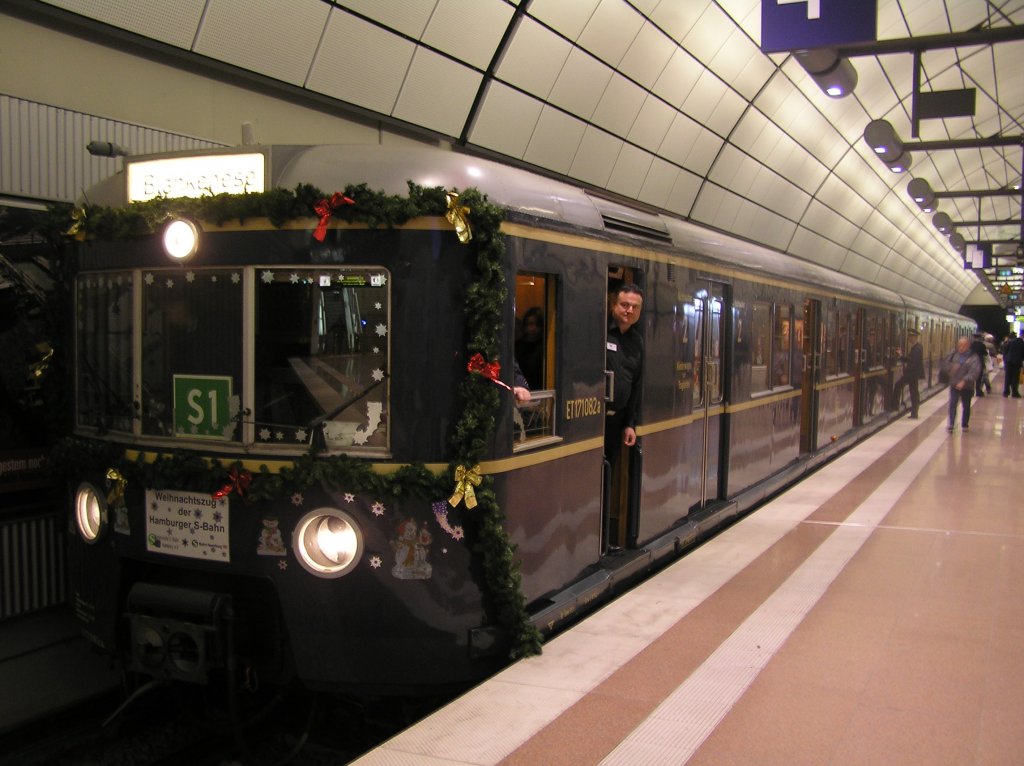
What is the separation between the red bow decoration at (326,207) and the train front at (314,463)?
0.03 feet

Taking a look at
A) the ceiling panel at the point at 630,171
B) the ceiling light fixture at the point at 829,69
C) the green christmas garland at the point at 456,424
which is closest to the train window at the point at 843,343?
the ceiling light fixture at the point at 829,69

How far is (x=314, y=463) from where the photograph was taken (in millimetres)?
4242

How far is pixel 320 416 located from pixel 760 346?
596 cm

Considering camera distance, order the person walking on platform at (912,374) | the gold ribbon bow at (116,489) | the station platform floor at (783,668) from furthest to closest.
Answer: the person walking on platform at (912,374) < the gold ribbon bow at (116,489) < the station platform floor at (783,668)

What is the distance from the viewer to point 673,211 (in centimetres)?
1798

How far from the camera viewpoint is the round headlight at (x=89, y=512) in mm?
4871

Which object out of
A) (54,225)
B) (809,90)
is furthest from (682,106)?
(54,225)

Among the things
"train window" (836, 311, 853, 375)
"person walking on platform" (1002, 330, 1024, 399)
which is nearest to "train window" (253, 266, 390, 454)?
"train window" (836, 311, 853, 375)

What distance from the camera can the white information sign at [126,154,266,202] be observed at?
4445 mm

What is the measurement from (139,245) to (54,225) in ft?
2.41

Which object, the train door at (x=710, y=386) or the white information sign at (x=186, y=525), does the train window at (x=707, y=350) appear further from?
the white information sign at (x=186, y=525)

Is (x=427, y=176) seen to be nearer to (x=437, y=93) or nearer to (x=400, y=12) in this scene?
(x=400, y=12)

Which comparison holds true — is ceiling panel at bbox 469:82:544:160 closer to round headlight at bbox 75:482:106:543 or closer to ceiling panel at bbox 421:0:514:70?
ceiling panel at bbox 421:0:514:70

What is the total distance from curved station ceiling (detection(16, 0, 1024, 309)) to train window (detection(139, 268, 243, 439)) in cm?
339
